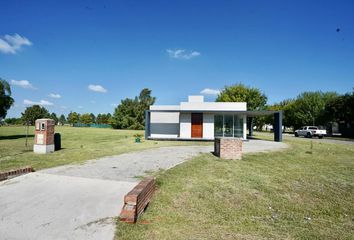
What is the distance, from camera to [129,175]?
786 centimetres

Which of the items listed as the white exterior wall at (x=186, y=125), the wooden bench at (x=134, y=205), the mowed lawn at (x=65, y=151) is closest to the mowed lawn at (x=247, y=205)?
the wooden bench at (x=134, y=205)

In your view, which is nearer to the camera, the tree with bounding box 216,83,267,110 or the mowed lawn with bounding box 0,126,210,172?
the mowed lawn with bounding box 0,126,210,172

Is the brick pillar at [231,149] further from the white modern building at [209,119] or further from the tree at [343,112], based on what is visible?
the tree at [343,112]

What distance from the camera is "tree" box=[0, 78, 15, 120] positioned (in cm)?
2455

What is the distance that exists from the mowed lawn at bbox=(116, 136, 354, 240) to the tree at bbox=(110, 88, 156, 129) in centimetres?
6226

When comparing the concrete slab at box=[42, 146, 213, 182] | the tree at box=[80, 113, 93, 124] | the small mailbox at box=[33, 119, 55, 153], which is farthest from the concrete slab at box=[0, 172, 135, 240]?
the tree at box=[80, 113, 93, 124]

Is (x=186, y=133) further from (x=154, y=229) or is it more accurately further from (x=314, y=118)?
(x=314, y=118)

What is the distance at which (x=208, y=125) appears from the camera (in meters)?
25.3

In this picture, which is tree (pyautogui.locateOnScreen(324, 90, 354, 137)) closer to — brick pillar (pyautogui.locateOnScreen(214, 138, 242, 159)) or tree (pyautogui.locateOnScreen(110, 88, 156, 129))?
brick pillar (pyautogui.locateOnScreen(214, 138, 242, 159))

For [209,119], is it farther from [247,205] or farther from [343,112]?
[343,112]

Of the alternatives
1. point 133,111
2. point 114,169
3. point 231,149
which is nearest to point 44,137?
point 114,169

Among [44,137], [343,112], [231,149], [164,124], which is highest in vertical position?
[343,112]

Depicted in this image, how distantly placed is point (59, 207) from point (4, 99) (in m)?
25.0

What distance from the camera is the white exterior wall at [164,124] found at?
28016 mm
